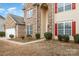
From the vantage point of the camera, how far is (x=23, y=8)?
697cm

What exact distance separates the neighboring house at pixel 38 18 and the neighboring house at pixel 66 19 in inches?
9.3

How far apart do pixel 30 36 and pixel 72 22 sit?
1.48 m

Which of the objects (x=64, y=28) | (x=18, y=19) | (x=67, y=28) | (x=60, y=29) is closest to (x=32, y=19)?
(x=18, y=19)

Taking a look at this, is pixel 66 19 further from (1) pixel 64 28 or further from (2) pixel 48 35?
(2) pixel 48 35

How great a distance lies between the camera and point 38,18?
695cm

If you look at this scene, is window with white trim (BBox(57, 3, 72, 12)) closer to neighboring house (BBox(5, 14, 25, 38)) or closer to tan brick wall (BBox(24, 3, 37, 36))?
tan brick wall (BBox(24, 3, 37, 36))

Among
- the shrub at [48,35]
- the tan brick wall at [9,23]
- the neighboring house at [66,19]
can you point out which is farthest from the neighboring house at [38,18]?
the tan brick wall at [9,23]

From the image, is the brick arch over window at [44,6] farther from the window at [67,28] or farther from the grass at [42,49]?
the grass at [42,49]

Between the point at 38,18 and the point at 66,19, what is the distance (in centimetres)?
94

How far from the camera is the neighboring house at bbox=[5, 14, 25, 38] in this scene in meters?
6.85

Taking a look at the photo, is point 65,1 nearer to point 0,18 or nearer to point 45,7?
point 45,7

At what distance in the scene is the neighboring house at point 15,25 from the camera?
685cm

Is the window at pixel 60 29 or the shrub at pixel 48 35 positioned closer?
the shrub at pixel 48 35

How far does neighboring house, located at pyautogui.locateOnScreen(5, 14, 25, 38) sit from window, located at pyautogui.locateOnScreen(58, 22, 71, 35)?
1257mm
